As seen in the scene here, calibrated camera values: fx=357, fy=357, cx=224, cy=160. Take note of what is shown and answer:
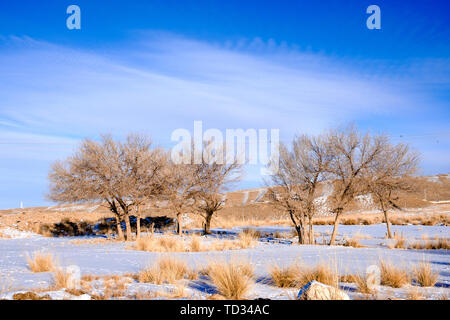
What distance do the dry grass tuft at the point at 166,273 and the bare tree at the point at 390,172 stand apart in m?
12.2

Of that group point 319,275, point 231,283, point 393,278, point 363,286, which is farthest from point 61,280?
point 393,278

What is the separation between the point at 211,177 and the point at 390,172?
39.4ft

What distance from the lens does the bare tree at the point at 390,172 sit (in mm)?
18211

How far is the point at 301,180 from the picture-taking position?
19203 mm

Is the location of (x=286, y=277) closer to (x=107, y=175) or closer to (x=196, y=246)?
(x=196, y=246)

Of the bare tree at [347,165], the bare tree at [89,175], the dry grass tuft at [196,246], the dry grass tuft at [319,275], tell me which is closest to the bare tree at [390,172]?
the bare tree at [347,165]

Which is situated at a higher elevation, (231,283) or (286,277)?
(231,283)

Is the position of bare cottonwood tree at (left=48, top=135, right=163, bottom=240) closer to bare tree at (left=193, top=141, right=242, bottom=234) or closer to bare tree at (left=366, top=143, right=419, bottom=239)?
bare tree at (left=193, top=141, right=242, bottom=234)

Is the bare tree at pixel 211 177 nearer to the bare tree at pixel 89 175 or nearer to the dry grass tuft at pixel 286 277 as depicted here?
the bare tree at pixel 89 175
